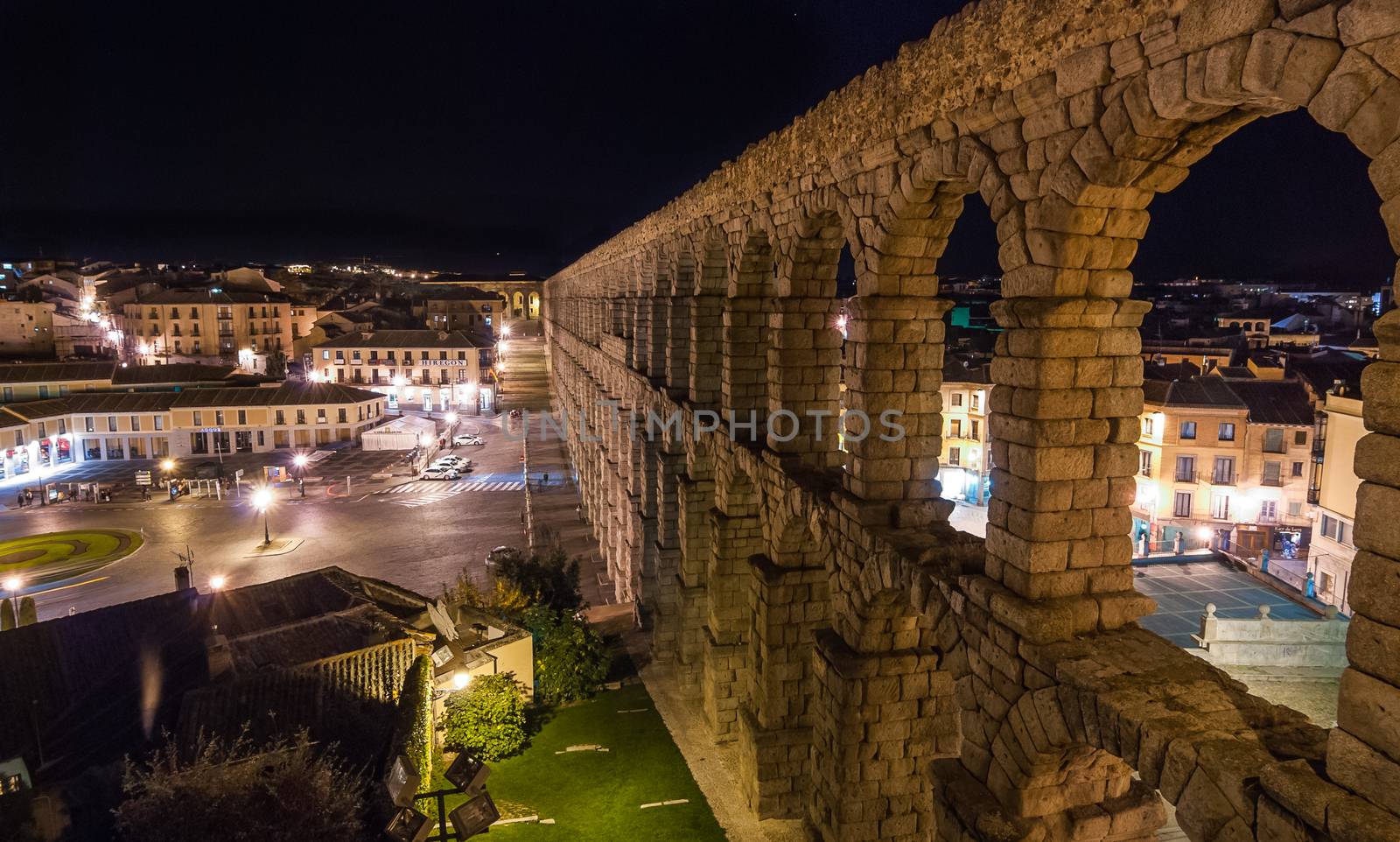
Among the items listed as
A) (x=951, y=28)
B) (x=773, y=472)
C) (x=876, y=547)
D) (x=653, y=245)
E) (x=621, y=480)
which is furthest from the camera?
(x=621, y=480)

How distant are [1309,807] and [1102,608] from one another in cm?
296

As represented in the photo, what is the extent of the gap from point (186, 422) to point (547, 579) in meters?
48.6

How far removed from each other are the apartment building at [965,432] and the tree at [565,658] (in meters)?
24.2

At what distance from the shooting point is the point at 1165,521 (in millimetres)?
38281

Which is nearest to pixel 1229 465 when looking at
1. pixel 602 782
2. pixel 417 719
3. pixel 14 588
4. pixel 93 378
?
pixel 602 782

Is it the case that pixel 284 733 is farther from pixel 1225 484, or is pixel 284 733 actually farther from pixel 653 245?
pixel 1225 484

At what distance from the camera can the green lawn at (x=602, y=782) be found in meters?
18.2

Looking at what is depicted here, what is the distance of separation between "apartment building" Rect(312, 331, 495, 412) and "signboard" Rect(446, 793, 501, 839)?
2957 inches

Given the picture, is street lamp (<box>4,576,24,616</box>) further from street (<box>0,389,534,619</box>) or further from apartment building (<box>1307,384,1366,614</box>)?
apartment building (<box>1307,384,1366,614</box>)

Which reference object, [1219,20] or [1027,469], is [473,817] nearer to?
[1027,469]

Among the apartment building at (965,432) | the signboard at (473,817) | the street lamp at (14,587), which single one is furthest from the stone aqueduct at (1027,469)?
the street lamp at (14,587)

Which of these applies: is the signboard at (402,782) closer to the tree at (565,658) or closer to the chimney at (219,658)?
the chimney at (219,658)

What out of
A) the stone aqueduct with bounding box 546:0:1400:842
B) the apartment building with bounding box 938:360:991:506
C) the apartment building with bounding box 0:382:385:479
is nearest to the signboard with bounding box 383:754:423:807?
the stone aqueduct with bounding box 546:0:1400:842

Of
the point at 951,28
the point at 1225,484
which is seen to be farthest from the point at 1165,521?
the point at 951,28
